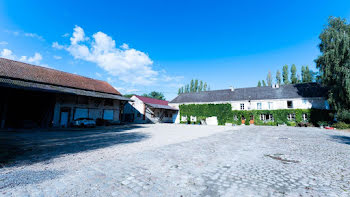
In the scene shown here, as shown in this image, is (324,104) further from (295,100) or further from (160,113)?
(160,113)

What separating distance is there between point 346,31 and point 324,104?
11486 millimetres

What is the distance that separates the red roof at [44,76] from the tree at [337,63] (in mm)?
33775

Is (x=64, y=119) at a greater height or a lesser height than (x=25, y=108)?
lesser

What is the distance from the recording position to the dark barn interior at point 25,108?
15141 mm

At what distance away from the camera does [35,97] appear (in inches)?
691

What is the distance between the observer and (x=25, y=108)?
16953 millimetres

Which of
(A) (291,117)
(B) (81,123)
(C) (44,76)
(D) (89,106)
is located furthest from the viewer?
(A) (291,117)

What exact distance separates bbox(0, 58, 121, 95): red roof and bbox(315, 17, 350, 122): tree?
1330 inches

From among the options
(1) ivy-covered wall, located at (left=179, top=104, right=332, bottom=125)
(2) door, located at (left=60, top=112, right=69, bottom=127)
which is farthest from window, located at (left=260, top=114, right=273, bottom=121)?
(2) door, located at (left=60, top=112, right=69, bottom=127)

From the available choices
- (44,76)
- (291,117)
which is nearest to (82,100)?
(44,76)

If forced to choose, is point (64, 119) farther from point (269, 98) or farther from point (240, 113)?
point (269, 98)

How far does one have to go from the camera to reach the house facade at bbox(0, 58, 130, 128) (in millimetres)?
15527

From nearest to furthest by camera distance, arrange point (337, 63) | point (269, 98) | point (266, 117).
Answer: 1. point (337, 63)
2. point (266, 117)
3. point (269, 98)

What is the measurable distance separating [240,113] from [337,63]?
16498mm
